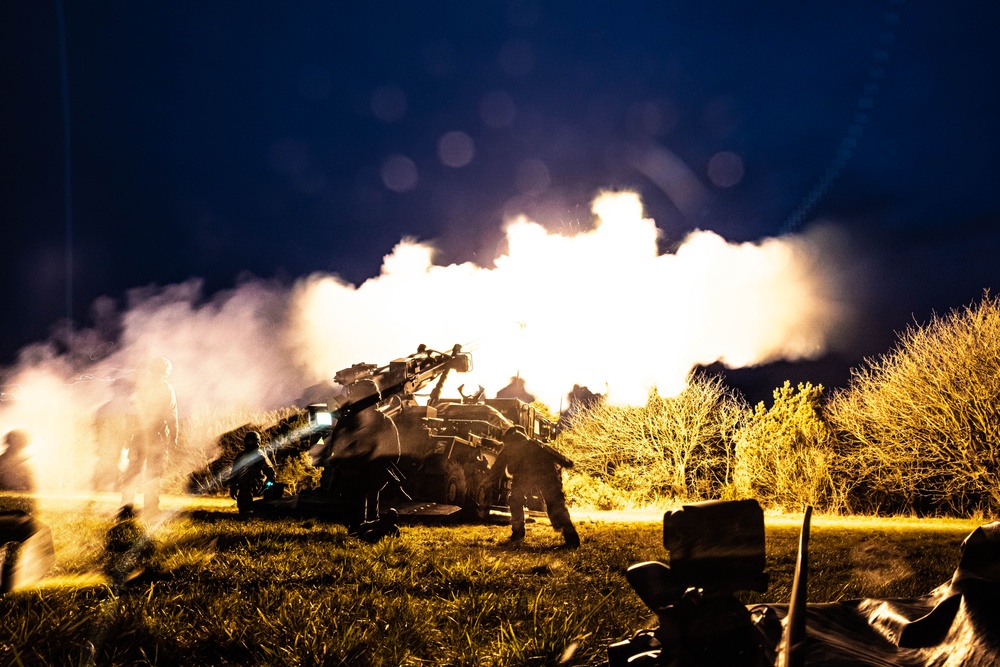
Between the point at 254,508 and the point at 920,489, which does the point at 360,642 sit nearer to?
the point at 254,508

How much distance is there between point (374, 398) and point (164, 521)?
3814 mm

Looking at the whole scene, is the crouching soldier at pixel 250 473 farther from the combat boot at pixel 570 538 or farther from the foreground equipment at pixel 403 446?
the combat boot at pixel 570 538

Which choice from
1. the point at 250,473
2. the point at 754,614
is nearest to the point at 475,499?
the point at 250,473

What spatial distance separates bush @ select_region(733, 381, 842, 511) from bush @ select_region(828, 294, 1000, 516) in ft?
4.83

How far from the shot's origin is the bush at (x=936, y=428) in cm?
2144

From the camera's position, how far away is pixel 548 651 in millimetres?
2721

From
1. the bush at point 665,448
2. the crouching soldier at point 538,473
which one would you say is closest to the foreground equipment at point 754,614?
the crouching soldier at point 538,473

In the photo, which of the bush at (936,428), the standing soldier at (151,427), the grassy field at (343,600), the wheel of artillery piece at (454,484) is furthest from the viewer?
the bush at (936,428)

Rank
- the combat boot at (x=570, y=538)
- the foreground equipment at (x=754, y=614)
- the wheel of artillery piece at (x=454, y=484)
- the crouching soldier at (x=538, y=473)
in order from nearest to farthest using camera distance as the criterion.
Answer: the foreground equipment at (x=754, y=614) < the crouching soldier at (x=538, y=473) < the combat boot at (x=570, y=538) < the wheel of artillery piece at (x=454, y=484)

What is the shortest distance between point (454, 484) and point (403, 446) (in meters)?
1.36

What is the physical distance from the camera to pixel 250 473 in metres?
11.4

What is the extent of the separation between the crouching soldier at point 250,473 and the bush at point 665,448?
28183 millimetres

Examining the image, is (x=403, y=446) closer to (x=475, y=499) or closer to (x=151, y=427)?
(x=475, y=499)

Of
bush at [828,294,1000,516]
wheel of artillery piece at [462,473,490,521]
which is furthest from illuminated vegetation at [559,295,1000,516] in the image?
wheel of artillery piece at [462,473,490,521]
